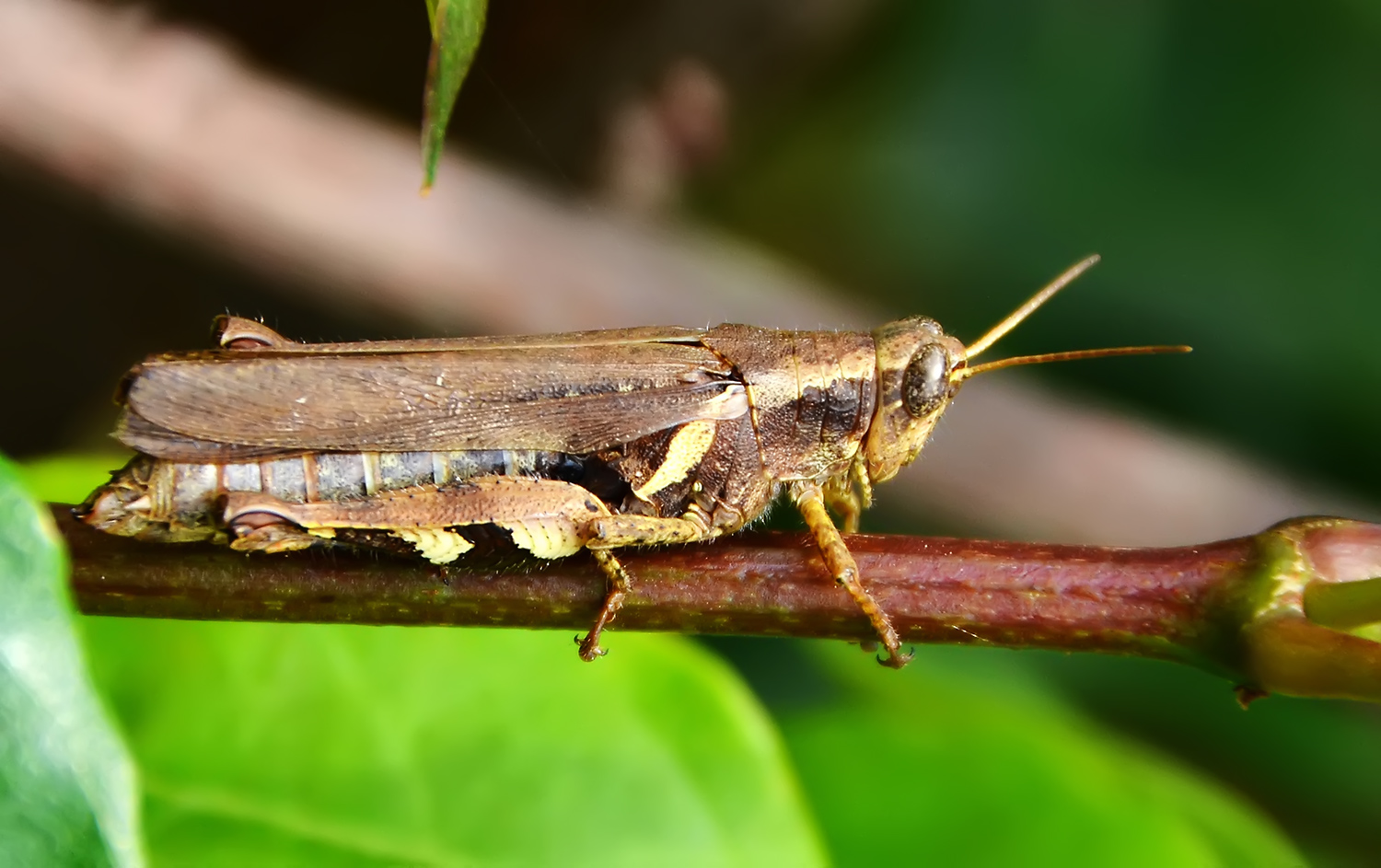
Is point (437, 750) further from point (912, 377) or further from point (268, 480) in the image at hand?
point (912, 377)

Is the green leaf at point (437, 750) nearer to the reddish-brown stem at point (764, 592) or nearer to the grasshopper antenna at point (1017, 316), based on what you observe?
the reddish-brown stem at point (764, 592)

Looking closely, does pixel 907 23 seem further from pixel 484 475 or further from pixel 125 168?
pixel 484 475

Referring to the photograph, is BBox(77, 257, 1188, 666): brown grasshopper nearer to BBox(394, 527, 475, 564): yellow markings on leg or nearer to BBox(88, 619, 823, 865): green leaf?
BBox(394, 527, 475, 564): yellow markings on leg

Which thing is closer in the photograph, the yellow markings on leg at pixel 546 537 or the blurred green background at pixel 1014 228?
the yellow markings on leg at pixel 546 537

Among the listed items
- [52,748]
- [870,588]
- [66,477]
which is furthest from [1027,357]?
[66,477]

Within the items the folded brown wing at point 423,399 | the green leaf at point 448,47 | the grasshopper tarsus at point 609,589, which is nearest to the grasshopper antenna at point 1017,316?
the folded brown wing at point 423,399

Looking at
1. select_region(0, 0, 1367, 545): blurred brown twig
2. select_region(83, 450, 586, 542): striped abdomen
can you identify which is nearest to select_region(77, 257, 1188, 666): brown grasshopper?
select_region(83, 450, 586, 542): striped abdomen
